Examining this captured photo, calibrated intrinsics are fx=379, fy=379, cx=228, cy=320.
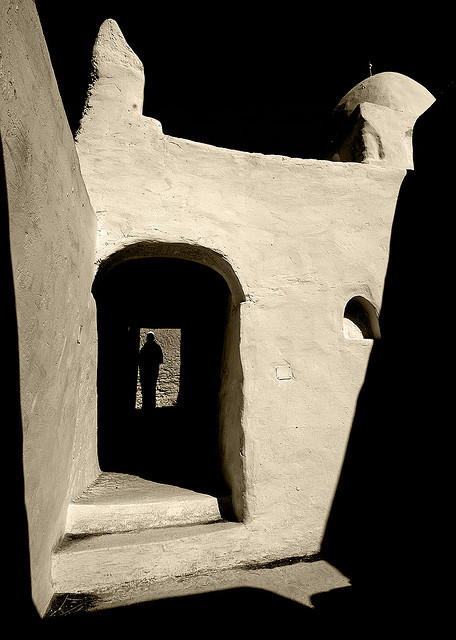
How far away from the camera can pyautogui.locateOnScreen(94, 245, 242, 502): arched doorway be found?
124 inches

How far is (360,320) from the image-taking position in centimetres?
313

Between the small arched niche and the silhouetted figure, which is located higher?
the small arched niche

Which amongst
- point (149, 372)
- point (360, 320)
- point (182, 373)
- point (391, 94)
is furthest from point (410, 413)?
point (149, 372)

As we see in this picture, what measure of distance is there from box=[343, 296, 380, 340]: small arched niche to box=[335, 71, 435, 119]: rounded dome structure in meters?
3.01

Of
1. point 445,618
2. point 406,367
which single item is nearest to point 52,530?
point 445,618

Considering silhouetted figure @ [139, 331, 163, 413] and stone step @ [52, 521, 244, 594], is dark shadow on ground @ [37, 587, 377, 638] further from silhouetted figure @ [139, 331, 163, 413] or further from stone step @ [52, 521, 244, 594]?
silhouetted figure @ [139, 331, 163, 413]

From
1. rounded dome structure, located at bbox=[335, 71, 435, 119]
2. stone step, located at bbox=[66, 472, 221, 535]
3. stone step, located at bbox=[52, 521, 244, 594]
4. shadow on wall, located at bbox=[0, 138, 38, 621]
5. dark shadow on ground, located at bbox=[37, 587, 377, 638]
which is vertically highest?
rounded dome structure, located at bbox=[335, 71, 435, 119]

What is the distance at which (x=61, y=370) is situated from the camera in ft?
6.81

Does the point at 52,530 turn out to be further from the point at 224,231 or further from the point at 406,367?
the point at 406,367

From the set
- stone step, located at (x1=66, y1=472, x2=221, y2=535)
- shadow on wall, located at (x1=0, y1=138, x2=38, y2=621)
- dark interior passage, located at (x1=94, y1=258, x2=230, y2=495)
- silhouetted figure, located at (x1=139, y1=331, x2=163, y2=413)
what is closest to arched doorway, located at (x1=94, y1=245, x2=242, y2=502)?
dark interior passage, located at (x1=94, y1=258, x2=230, y2=495)

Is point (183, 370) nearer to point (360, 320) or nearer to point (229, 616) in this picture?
point (360, 320)

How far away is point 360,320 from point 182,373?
13.3 ft

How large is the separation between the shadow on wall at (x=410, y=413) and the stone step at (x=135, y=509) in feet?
3.11

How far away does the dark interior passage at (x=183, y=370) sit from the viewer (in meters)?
3.71
